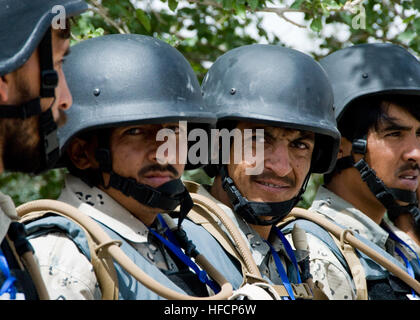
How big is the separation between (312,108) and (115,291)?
4.94 feet

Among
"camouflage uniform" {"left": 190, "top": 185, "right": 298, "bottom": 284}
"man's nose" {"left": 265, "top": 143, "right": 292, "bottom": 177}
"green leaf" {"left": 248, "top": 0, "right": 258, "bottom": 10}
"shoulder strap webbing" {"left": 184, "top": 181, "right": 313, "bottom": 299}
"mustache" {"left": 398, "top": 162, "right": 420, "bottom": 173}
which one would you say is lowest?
"mustache" {"left": 398, "top": 162, "right": 420, "bottom": 173}

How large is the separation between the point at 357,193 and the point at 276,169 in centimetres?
108

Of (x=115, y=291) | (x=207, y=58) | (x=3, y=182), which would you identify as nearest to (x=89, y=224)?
(x=115, y=291)

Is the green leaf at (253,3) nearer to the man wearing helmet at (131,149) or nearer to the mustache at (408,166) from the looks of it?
the mustache at (408,166)

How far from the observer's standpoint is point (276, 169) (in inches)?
141

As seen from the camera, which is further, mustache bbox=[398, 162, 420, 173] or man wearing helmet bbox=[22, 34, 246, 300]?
mustache bbox=[398, 162, 420, 173]

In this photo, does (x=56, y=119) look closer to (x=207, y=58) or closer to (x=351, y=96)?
(x=351, y=96)

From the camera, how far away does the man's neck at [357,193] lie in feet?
14.8

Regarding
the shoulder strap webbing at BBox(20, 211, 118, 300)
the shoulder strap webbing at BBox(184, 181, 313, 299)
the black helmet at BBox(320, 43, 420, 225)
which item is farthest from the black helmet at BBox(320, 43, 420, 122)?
the shoulder strap webbing at BBox(20, 211, 118, 300)

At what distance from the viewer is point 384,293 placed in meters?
3.89

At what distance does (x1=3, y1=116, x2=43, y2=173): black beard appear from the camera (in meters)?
2.41

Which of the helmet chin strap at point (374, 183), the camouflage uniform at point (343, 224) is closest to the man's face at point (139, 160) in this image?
the camouflage uniform at point (343, 224)

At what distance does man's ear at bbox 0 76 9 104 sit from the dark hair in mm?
2536

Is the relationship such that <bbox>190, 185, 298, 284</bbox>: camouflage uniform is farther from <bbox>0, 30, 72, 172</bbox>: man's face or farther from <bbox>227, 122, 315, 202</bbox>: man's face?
<bbox>0, 30, 72, 172</bbox>: man's face
